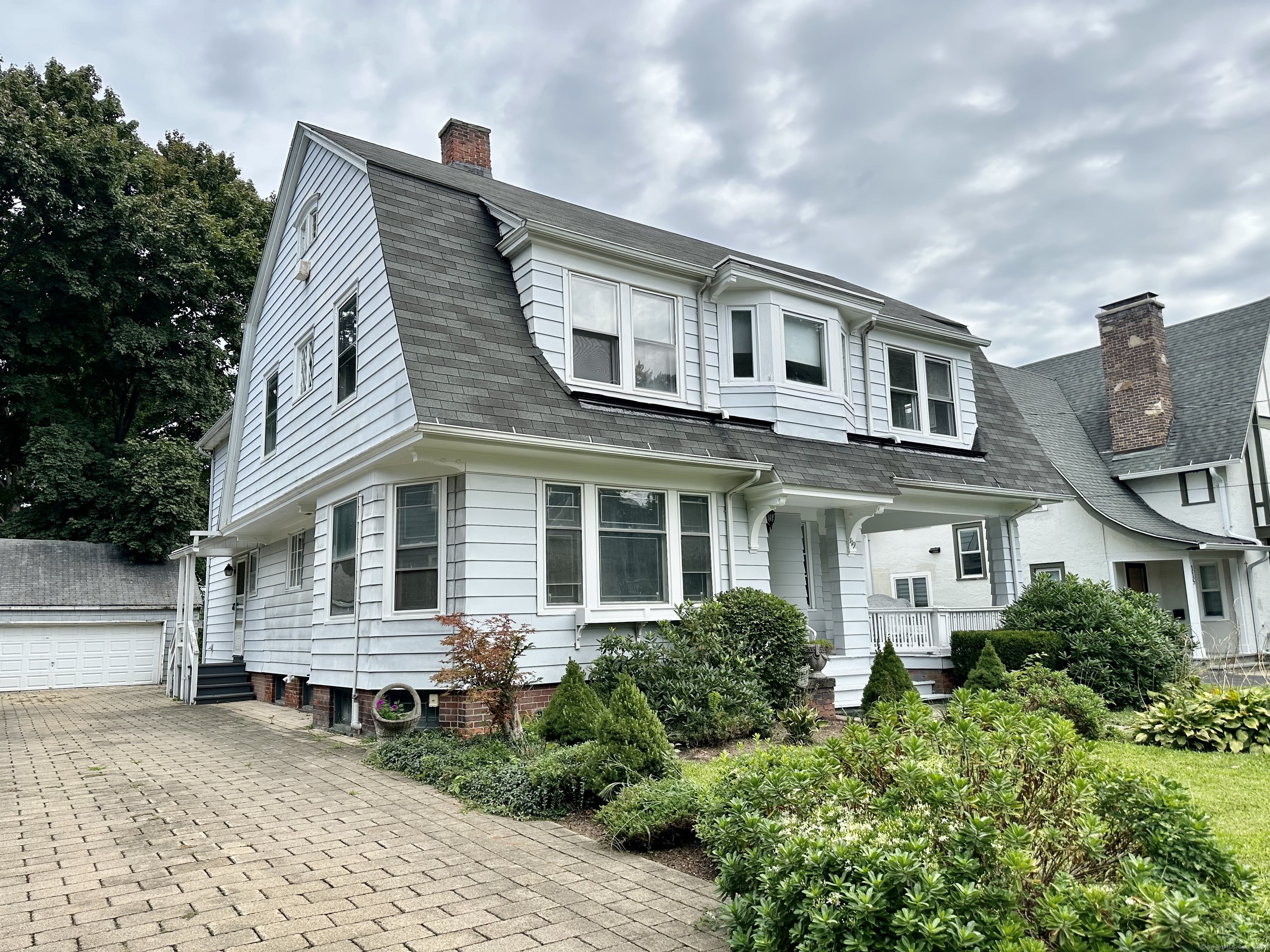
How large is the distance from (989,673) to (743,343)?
5.80 m

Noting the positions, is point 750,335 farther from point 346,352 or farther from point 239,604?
point 239,604

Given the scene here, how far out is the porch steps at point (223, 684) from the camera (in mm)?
16000

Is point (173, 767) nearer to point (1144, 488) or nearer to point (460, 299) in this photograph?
point (460, 299)

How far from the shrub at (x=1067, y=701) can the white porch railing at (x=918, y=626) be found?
3.73 metres

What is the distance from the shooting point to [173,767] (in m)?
8.76

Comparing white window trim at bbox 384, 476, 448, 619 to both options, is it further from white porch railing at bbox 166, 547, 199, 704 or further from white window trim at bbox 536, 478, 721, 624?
white porch railing at bbox 166, 547, 199, 704

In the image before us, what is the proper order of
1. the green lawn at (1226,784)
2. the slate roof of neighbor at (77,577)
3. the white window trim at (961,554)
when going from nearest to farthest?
the green lawn at (1226,784) → the white window trim at (961,554) → the slate roof of neighbor at (77,577)

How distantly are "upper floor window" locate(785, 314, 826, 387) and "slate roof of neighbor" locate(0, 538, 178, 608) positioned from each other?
1964 centimetres

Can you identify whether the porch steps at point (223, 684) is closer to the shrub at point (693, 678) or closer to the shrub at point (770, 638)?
the shrub at point (693, 678)

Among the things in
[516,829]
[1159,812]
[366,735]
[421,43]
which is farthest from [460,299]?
[1159,812]

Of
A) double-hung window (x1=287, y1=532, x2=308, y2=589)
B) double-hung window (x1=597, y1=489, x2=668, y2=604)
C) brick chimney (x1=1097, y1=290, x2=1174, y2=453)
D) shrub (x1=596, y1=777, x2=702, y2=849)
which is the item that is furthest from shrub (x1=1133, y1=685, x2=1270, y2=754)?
brick chimney (x1=1097, y1=290, x2=1174, y2=453)

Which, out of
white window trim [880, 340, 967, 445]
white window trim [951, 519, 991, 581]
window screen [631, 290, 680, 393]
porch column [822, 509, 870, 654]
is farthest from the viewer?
white window trim [951, 519, 991, 581]

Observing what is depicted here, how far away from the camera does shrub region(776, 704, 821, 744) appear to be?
875cm

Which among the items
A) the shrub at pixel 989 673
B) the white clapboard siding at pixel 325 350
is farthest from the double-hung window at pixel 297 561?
the shrub at pixel 989 673
